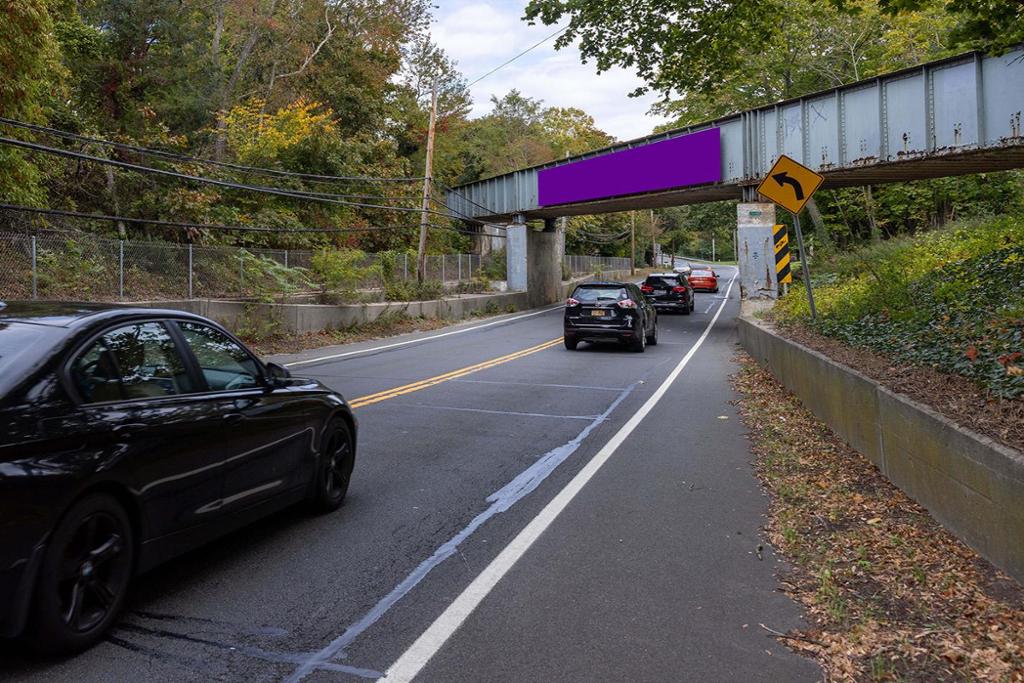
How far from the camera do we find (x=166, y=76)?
2848 cm

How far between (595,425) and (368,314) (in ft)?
50.6

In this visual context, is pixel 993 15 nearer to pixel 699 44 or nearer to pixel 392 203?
pixel 699 44

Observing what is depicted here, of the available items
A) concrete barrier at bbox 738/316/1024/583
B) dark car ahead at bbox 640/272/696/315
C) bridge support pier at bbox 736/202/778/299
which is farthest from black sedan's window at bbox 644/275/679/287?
concrete barrier at bbox 738/316/1024/583

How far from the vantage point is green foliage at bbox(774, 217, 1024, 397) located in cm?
616

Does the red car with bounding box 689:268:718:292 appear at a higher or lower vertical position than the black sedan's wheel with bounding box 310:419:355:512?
higher

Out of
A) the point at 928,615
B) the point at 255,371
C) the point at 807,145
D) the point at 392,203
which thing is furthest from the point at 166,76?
the point at 928,615

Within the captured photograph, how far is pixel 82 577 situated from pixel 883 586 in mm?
4297

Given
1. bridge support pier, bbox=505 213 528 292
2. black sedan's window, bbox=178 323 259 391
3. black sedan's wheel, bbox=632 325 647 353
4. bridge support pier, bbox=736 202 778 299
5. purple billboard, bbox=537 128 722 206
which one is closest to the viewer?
black sedan's window, bbox=178 323 259 391

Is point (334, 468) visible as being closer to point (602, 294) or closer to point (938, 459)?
point (938, 459)

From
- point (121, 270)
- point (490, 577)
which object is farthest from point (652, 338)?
point (490, 577)

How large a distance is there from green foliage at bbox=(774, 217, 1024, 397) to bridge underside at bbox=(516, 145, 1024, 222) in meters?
5.43

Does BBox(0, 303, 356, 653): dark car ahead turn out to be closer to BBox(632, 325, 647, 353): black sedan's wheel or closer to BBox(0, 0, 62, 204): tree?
BBox(0, 0, 62, 204): tree

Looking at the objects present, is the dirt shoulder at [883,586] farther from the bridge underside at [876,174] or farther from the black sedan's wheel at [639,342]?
the bridge underside at [876,174]

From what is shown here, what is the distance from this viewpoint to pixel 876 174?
2333 centimetres
